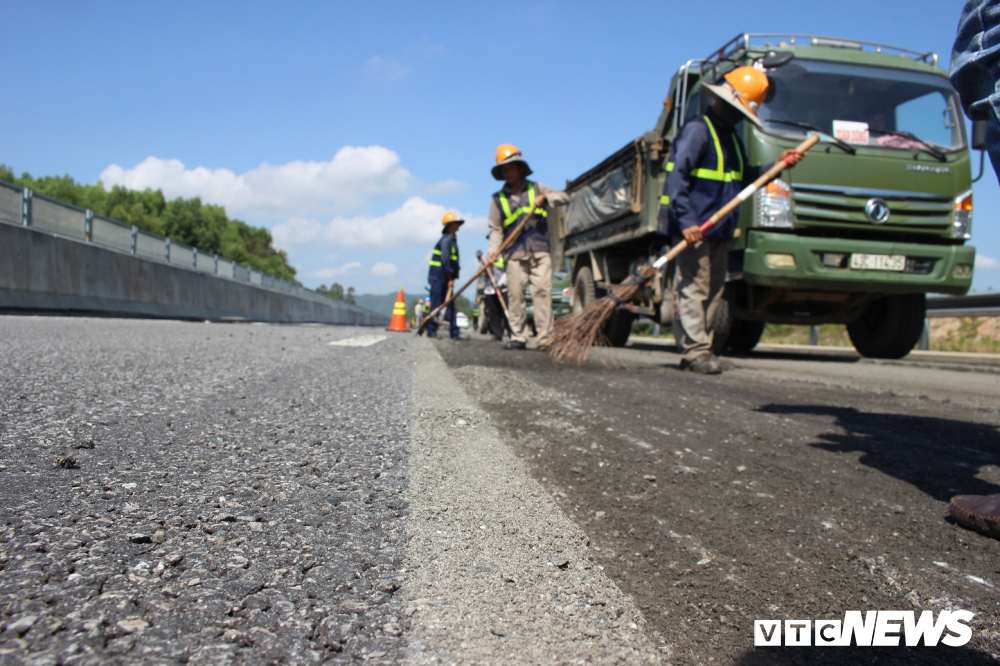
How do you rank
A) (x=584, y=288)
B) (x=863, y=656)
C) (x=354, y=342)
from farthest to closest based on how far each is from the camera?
(x=584, y=288) → (x=354, y=342) → (x=863, y=656)

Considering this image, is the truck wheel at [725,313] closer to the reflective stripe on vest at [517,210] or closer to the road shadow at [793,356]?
the road shadow at [793,356]

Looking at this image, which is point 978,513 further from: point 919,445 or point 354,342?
point 354,342

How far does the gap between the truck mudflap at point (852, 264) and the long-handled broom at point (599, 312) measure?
0.65 metres

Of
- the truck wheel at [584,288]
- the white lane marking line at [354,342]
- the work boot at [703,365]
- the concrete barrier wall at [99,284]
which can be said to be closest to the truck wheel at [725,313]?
the work boot at [703,365]

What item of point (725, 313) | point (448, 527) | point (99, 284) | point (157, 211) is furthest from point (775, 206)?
point (157, 211)

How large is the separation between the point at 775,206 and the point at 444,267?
708 cm

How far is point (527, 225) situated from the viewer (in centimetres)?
855

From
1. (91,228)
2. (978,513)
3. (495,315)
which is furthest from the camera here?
(495,315)

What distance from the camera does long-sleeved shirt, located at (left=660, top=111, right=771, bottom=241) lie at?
589cm

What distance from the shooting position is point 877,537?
1.87 meters

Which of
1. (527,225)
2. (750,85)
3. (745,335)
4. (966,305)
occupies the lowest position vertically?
(745,335)

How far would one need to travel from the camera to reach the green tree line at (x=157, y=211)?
271ft

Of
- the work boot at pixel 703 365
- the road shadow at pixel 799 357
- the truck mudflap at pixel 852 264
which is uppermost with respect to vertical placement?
the truck mudflap at pixel 852 264

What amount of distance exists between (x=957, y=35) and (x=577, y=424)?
78.4 inches
